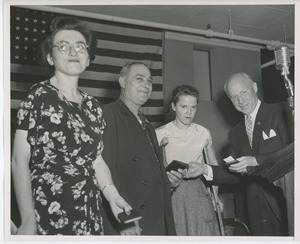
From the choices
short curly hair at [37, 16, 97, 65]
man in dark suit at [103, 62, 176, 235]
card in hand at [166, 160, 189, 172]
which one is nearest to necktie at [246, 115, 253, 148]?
card in hand at [166, 160, 189, 172]

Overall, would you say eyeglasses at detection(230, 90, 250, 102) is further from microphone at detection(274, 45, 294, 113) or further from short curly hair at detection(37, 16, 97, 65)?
short curly hair at detection(37, 16, 97, 65)

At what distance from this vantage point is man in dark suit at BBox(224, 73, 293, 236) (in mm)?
1622

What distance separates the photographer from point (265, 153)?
1.67 meters

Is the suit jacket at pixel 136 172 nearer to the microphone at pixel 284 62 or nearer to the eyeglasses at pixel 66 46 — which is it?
the eyeglasses at pixel 66 46

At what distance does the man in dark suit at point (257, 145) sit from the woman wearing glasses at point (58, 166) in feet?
2.12

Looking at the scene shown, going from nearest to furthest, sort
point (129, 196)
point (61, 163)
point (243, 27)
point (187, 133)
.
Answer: point (61, 163), point (129, 196), point (187, 133), point (243, 27)

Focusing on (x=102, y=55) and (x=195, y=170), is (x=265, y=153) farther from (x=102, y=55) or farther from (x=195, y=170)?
(x=102, y=55)

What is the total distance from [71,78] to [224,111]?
0.97 m

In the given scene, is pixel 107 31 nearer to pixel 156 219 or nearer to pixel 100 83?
pixel 100 83

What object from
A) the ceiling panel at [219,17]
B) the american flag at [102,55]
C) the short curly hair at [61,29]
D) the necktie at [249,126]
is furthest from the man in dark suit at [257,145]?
the short curly hair at [61,29]

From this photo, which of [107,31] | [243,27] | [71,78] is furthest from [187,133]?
[243,27]

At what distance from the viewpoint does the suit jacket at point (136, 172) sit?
1.46m

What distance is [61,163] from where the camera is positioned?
4.04ft

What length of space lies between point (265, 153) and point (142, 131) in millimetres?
584
